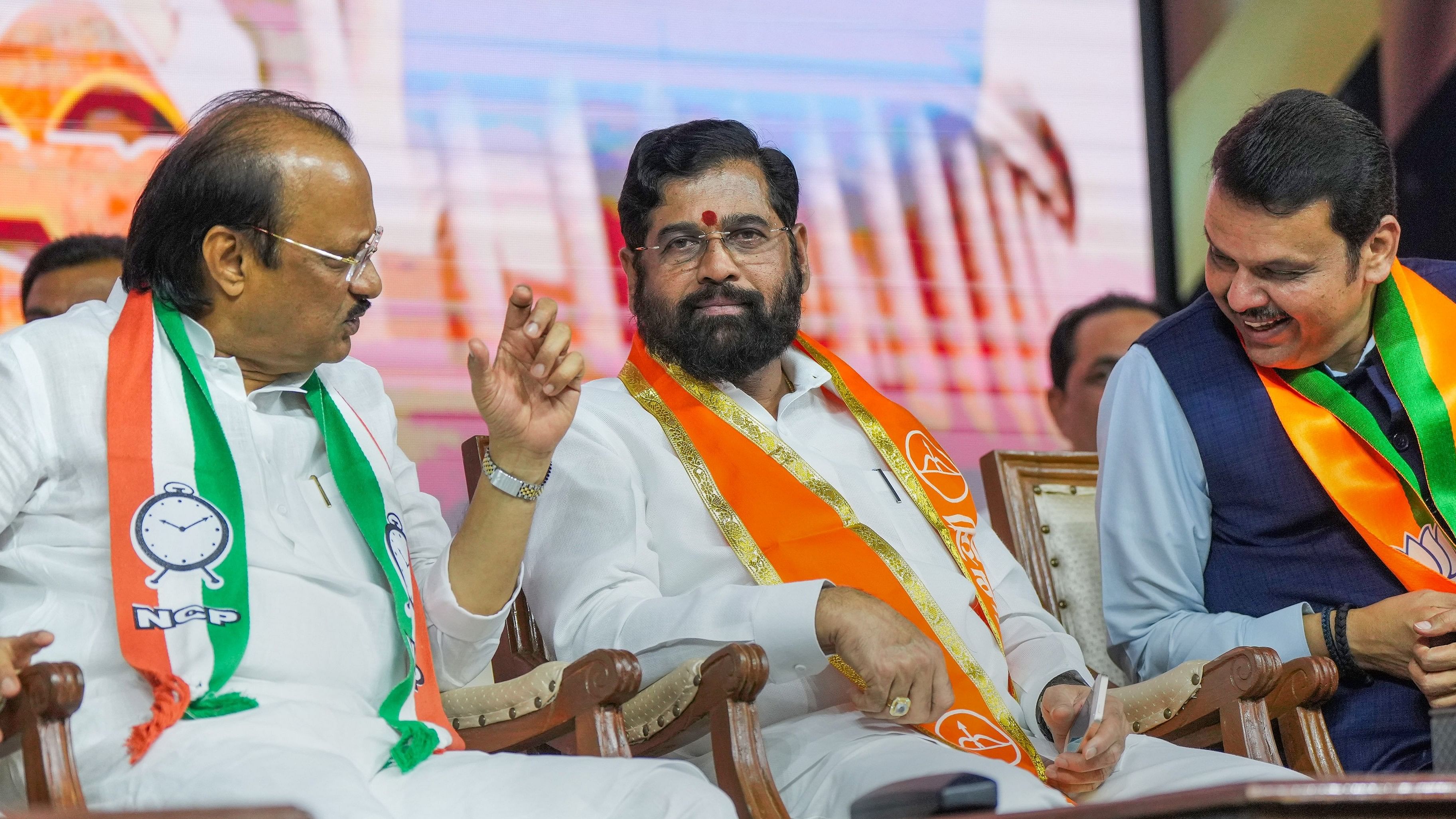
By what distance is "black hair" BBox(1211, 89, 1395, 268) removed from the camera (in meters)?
2.83

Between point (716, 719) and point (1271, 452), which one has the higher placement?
point (1271, 452)

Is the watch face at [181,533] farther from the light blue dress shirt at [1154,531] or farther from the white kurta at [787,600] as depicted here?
the light blue dress shirt at [1154,531]

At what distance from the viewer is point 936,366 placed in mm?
5180

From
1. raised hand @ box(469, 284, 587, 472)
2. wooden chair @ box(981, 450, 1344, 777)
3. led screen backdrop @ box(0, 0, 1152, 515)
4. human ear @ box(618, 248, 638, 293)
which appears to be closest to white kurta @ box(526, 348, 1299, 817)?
wooden chair @ box(981, 450, 1344, 777)

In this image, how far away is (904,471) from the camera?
308 cm

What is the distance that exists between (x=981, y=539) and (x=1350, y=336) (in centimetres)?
83

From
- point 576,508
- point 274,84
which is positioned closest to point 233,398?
point 576,508

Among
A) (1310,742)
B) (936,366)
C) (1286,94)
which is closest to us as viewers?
(1310,742)

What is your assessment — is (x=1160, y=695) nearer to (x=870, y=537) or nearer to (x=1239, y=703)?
(x=1239, y=703)

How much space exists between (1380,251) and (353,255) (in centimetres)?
196

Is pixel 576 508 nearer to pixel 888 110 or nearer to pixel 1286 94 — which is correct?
pixel 1286 94

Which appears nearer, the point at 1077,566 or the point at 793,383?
the point at 793,383

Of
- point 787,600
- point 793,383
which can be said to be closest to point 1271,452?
point 793,383

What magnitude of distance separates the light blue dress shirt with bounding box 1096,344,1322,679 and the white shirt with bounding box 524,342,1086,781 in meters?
0.17
